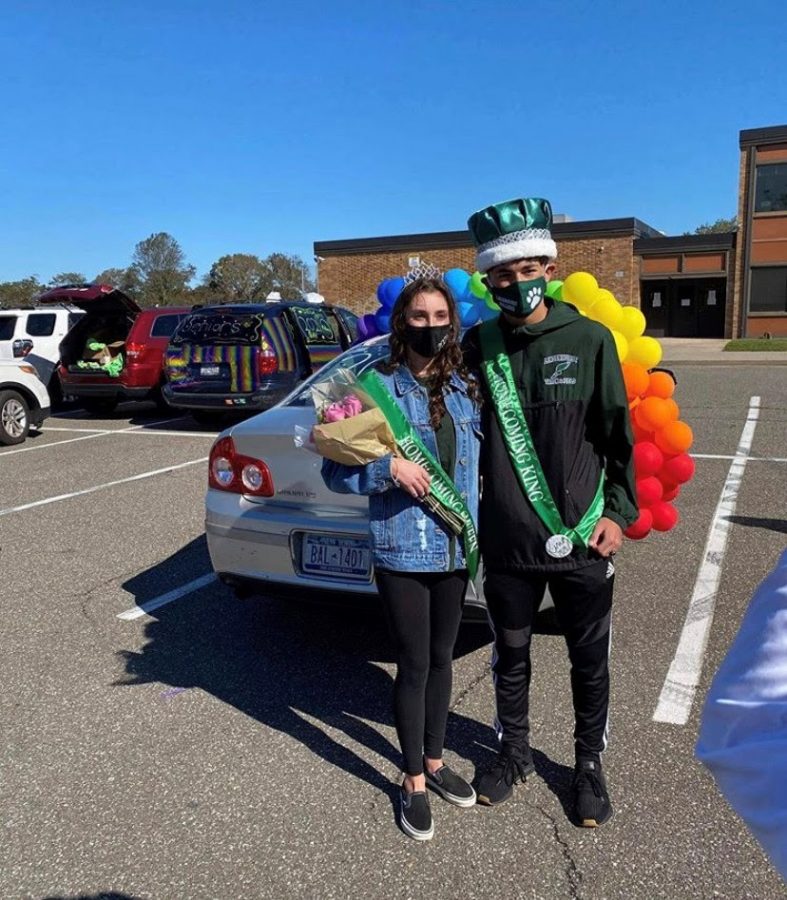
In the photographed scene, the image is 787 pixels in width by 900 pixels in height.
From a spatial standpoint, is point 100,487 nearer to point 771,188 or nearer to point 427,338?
point 427,338

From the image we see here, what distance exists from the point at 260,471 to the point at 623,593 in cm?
222

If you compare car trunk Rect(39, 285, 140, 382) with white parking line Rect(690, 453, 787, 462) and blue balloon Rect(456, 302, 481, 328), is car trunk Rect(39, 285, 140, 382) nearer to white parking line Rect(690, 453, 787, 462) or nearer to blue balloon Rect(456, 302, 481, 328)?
white parking line Rect(690, 453, 787, 462)

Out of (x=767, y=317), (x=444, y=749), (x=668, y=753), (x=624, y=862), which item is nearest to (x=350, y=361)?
(x=444, y=749)

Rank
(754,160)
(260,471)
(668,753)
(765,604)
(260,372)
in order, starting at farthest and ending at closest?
(754,160) → (260,372) → (260,471) → (668,753) → (765,604)

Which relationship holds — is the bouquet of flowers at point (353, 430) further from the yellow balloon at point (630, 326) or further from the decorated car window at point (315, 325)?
the decorated car window at point (315, 325)

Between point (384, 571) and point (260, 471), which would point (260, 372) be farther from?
point (384, 571)

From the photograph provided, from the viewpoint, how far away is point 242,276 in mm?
70438

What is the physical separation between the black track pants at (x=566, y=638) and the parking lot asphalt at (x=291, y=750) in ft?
0.78

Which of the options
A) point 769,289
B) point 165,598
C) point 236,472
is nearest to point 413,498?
point 236,472

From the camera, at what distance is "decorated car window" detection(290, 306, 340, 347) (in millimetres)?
10617

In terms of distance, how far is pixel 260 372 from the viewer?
33.5ft

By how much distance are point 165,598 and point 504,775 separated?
2.60m

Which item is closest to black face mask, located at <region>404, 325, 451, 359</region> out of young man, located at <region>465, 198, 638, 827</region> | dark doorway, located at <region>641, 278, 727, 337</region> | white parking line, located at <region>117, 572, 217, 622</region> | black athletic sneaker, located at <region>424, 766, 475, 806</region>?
young man, located at <region>465, 198, 638, 827</region>

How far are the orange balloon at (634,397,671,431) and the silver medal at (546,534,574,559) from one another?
1505 millimetres
